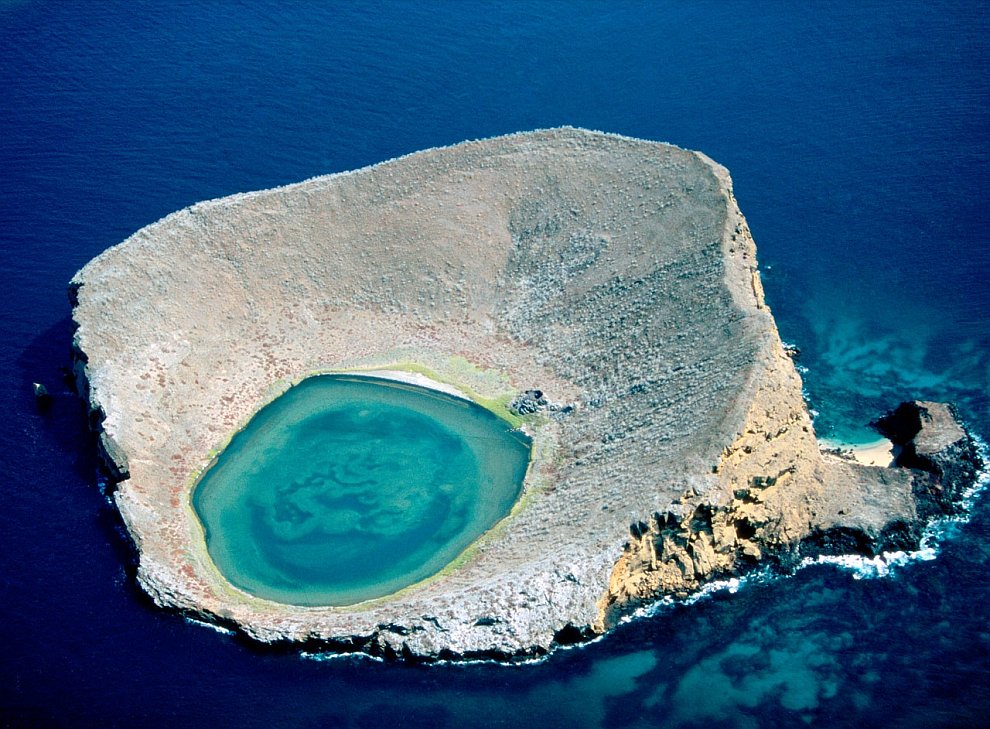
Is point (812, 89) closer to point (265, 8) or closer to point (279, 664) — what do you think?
point (265, 8)

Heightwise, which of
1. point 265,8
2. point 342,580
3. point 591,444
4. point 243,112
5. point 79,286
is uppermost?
point 265,8

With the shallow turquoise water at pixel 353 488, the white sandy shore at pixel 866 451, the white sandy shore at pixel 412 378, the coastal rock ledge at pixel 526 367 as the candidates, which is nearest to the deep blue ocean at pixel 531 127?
the white sandy shore at pixel 866 451

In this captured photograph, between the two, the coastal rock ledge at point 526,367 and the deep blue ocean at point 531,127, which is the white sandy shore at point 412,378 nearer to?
the coastal rock ledge at point 526,367

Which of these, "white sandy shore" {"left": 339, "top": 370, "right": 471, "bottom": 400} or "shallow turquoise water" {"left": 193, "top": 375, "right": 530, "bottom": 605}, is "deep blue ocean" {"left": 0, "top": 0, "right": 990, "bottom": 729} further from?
"white sandy shore" {"left": 339, "top": 370, "right": 471, "bottom": 400}

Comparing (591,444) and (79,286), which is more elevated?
(79,286)

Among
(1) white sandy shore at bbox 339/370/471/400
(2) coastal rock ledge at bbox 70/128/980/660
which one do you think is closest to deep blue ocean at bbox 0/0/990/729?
(2) coastal rock ledge at bbox 70/128/980/660

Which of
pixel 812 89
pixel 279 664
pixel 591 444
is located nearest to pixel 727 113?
pixel 812 89

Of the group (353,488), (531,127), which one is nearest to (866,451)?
(353,488)
